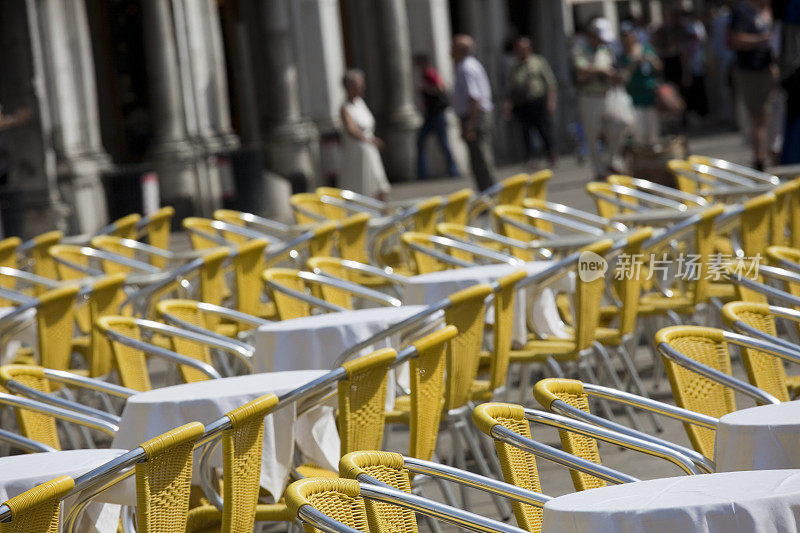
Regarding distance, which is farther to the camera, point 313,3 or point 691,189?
point 313,3

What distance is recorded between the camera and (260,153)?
18.3 meters

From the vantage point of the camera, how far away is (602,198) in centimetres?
977

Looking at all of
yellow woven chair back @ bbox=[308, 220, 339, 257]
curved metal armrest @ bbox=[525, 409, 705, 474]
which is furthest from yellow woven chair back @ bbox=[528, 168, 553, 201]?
curved metal armrest @ bbox=[525, 409, 705, 474]

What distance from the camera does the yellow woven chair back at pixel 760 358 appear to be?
15.6 ft

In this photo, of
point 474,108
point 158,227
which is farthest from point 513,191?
point 474,108

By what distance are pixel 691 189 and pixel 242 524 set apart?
286 inches

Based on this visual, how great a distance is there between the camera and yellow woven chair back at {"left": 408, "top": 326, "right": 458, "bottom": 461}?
463 centimetres

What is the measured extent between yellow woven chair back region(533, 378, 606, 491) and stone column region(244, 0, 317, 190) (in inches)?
630

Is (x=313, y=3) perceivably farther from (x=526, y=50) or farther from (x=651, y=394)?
(x=651, y=394)

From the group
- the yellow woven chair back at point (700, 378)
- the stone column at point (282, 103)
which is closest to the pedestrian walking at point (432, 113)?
the stone column at point (282, 103)

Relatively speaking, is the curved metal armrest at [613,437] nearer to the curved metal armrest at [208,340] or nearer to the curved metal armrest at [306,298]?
the curved metal armrest at [208,340]

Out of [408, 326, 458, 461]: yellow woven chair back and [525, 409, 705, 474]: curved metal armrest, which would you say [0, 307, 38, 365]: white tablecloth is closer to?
[408, 326, 458, 461]: yellow woven chair back

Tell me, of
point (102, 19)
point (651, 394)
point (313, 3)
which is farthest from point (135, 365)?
point (313, 3)

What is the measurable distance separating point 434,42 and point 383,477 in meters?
20.1
